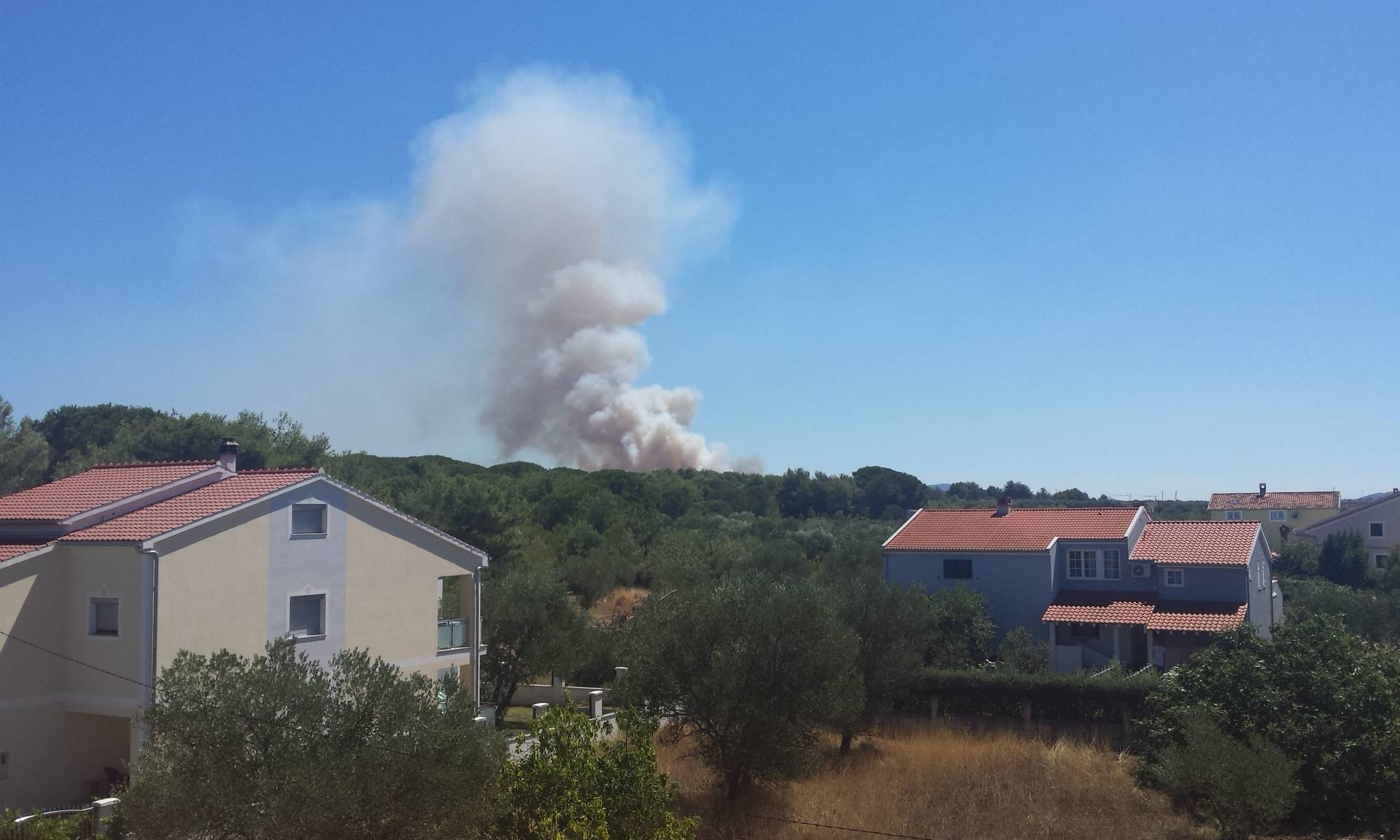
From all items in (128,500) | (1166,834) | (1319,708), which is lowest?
(1166,834)

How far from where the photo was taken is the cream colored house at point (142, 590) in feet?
67.7

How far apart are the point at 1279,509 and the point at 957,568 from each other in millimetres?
69442

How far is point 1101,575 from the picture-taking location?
4112 cm

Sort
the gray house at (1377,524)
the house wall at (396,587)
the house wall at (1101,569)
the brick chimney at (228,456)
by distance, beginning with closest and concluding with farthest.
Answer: the house wall at (396,587) < the brick chimney at (228,456) < the house wall at (1101,569) < the gray house at (1377,524)

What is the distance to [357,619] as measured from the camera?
993 inches

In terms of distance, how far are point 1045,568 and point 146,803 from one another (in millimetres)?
35400

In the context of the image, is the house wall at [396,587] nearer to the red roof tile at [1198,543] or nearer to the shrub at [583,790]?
the shrub at [583,790]

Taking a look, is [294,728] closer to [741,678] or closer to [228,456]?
[741,678]

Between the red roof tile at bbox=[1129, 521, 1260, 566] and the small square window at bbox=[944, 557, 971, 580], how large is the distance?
649cm

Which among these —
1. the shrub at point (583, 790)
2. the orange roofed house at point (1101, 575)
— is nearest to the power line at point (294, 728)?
the shrub at point (583, 790)

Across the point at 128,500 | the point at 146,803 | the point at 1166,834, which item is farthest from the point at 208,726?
the point at 1166,834

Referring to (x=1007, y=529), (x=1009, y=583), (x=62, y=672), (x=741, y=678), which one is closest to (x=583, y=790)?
(x=741, y=678)

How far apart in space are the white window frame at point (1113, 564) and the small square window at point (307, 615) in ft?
102

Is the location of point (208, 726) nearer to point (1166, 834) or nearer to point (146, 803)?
point (146, 803)
